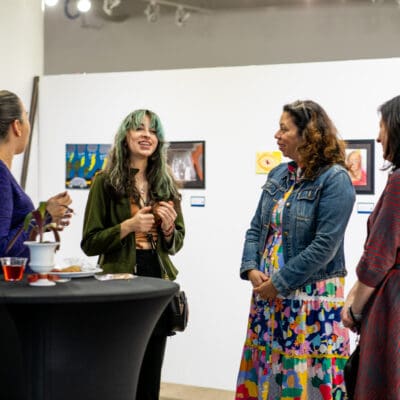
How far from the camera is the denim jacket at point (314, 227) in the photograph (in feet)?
11.2

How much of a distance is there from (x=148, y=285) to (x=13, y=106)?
1121mm

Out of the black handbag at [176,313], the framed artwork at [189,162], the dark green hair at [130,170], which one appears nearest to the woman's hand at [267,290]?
the black handbag at [176,313]

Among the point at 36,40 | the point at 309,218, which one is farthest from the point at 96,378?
the point at 36,40

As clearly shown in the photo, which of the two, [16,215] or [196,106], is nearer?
[16,215]

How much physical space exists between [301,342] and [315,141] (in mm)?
962

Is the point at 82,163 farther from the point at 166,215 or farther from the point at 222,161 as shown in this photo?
the point at 166,215

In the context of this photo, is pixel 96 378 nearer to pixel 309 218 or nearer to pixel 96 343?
pixel 96 343

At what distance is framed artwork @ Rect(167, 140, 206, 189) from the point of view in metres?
5.46

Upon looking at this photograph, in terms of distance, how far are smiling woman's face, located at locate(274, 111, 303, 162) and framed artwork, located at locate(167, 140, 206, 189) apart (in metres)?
1.84

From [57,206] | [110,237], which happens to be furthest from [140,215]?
[57,206]

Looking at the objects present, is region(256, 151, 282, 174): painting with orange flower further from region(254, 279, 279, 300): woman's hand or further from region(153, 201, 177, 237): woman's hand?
region(254, 279, 279, 300): woman's hand

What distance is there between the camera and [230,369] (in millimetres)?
5379

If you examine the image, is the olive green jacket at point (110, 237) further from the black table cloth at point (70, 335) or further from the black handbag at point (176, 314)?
the black table cloth at point (70, 335)

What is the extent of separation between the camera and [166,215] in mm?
3760
